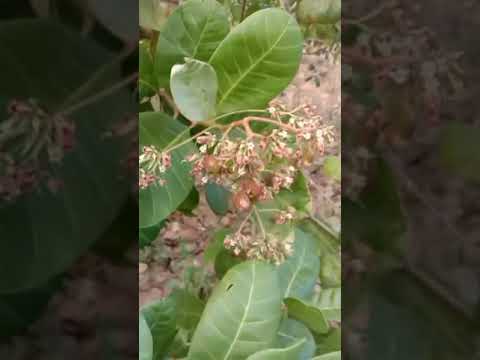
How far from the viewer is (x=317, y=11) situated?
3.10 feet

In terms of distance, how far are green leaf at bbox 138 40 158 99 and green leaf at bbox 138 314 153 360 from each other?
11.7 inches

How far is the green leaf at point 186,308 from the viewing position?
924 mm

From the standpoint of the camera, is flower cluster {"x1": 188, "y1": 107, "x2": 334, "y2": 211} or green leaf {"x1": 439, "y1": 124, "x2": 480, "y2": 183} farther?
green leaf {"x1": 439, "y1": 124, "x2": 480, "y2": 183}

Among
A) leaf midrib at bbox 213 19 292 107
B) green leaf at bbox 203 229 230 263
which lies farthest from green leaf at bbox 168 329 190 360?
leaf midrib at bbox 213 19 292 107

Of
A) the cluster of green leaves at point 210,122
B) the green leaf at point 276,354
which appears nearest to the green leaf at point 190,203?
the cluster of green leaves at point 210,122

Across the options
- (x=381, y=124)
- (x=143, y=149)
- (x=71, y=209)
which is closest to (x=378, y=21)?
(x=381, y=124)

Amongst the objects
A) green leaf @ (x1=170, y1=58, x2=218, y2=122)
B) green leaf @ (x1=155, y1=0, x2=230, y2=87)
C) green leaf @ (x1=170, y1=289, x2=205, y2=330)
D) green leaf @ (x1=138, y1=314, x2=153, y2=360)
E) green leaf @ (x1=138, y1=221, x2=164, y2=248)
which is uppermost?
green leaf @ (x1=155, y1=0, x2=230, y2=87)

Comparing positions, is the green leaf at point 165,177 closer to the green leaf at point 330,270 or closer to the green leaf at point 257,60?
the green leaf at point 257,60

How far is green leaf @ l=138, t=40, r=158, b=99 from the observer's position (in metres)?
0.89

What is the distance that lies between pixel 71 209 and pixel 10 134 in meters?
0.12

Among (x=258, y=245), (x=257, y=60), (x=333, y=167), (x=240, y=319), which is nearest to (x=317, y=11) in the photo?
(x=257, y=60)

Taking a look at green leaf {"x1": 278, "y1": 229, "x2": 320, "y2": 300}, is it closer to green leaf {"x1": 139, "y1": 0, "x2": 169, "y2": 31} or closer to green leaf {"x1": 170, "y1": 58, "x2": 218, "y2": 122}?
green leaf {"x1": 170, "y1": 58, "x2": 218, "y2": 122}

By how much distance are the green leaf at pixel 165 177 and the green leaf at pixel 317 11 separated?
232 millimetres

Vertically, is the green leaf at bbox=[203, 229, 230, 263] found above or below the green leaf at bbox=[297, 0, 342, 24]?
below
